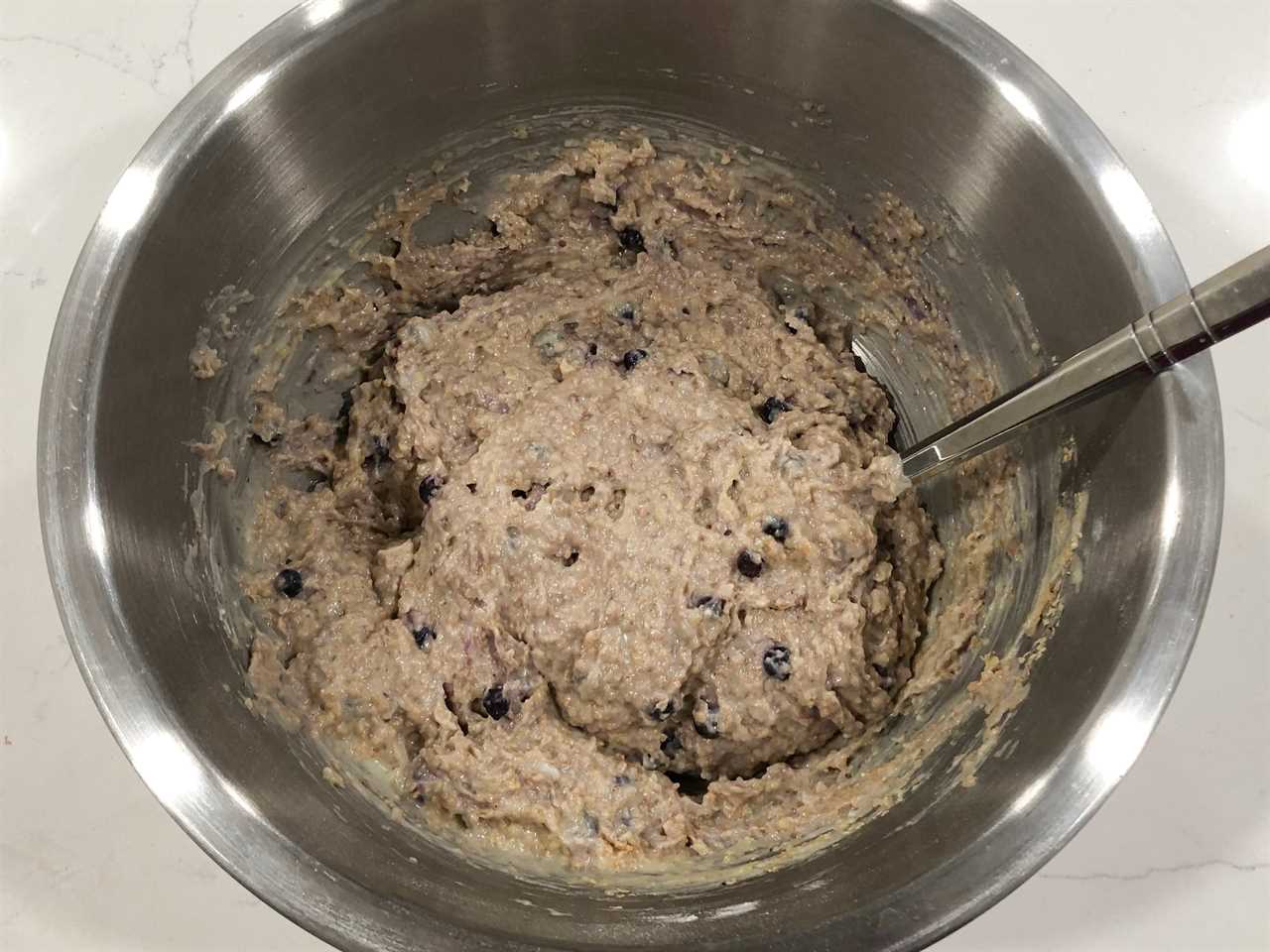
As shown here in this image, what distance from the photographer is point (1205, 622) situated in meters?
1.98

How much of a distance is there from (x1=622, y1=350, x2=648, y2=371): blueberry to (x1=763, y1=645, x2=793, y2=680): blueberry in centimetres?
59

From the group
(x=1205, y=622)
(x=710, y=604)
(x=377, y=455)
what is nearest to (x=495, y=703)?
(x=710, y=604)

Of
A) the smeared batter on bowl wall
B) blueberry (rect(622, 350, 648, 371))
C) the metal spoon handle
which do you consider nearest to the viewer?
the metal spoon handle

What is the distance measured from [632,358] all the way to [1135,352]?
0.86 meters

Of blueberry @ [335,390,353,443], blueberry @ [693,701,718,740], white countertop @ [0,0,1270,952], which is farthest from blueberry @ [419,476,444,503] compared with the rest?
white countertop @ [0,0,1270,952]

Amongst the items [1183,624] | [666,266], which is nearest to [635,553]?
[666,266]

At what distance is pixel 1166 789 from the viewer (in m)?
1.91

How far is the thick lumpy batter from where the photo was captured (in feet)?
5.38

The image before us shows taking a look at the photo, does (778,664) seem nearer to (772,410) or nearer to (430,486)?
(772,410)

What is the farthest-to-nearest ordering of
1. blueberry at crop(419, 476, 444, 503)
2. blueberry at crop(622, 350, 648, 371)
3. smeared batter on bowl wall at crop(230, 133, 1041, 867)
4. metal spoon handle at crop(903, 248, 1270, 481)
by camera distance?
blueberry at crop(622, 350, 648, 371) → blueberry at crop(419, 476, 444, 503) → smeared batter on bowl wall at crop(230, 133, 1041, 867) → metal spoon handle at crop(903, 248, 1270, 481)

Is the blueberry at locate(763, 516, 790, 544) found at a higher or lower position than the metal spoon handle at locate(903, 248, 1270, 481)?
higher

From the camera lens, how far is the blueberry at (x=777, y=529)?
5.57ft

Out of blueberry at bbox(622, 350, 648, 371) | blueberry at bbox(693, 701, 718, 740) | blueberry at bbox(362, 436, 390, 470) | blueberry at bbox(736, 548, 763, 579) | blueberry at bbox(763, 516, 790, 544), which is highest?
blueberry at bbox(622, 350, 648, 371)

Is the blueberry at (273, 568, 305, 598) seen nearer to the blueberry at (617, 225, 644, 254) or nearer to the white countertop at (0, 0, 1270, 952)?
the white countertop at (0, 0, 1270, 952)
